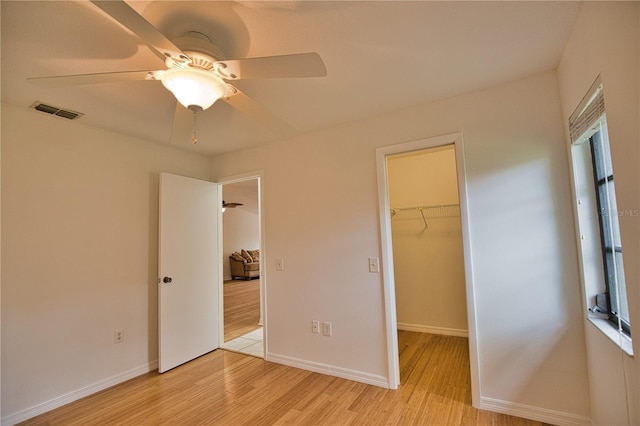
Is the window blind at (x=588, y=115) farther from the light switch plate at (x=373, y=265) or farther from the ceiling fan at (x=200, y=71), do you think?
the light switch plate at (x=373, y=265)

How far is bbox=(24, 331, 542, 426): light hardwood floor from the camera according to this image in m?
2.06

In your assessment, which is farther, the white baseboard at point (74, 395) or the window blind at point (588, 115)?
the white baseboard at point (74, 395)

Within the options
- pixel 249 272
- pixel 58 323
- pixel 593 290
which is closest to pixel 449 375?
pixel 593 290

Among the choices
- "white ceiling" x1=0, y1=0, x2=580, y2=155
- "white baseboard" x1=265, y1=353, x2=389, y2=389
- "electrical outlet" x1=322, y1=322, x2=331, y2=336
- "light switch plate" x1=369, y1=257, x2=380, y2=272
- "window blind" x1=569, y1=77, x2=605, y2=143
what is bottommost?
"white baseboard" x1=265, y1=353, x2=389, y2=389

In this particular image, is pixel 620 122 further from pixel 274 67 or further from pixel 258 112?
pixel 258 112

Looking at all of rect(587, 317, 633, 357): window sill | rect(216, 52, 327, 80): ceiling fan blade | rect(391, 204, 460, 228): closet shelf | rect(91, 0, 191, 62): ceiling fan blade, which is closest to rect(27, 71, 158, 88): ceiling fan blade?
rect(91, 0, 191, 62): ceiling fan blade

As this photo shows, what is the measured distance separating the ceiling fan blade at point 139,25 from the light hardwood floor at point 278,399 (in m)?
2.31

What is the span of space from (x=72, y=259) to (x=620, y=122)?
362 centimetres

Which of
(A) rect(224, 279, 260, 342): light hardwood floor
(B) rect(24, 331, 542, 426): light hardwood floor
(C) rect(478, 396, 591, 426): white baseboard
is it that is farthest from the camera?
(A) rect(224, 279, 260, 342): light hardwood floor

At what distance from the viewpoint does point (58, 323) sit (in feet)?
7.66

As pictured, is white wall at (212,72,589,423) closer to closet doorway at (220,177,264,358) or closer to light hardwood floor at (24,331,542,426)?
light hardwood floor at (24,331,542,426)

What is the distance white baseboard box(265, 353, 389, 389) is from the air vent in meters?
2.85

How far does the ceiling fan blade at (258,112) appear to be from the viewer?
1.58m

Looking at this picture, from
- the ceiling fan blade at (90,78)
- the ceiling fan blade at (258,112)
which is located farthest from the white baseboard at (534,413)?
the ceiling fan blade at (90,78)
